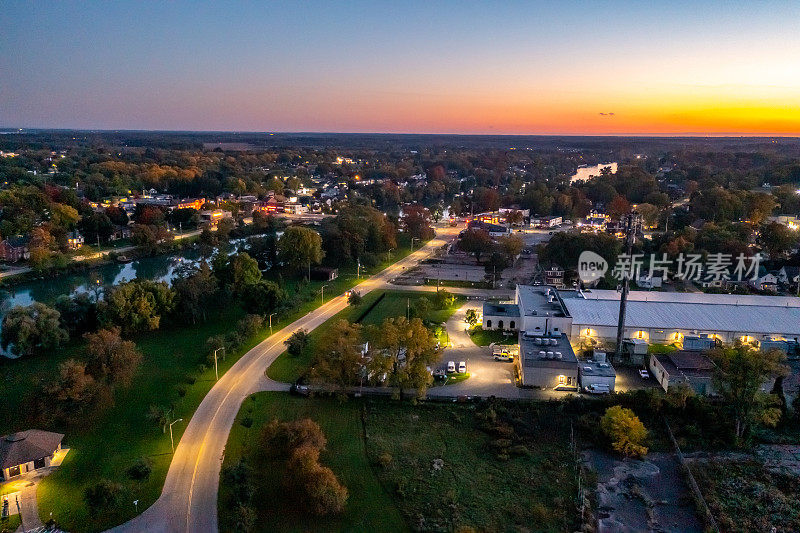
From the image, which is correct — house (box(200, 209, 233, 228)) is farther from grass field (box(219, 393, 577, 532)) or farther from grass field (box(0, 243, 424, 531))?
grass field (box(219, 393, 577, 532))

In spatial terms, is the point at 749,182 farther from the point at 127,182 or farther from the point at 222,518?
the point at 127,182

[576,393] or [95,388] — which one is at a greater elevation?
[95,388]

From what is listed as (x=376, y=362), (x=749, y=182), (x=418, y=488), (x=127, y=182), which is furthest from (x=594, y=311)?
(x=127, y=182)

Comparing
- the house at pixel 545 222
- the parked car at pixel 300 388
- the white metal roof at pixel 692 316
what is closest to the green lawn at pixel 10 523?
the parked car at pixel 300 388

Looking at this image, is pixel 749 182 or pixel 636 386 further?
pixel 749 182

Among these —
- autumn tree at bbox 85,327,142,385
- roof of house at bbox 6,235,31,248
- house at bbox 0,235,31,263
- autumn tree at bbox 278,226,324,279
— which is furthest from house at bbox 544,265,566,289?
roof of house at bbox 6,235,31,248

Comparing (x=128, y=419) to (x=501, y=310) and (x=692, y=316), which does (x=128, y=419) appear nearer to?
(x=501, y=310)
